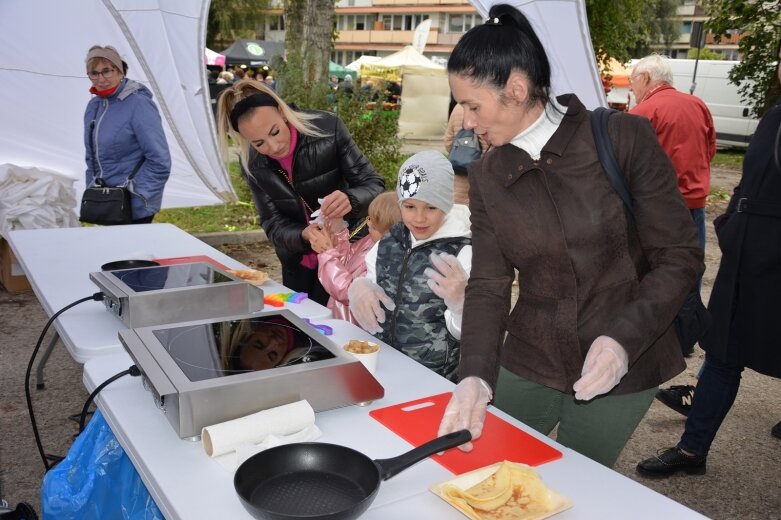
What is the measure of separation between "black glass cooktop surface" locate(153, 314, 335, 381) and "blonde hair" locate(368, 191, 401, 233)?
87 cm

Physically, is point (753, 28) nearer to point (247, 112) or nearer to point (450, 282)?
point (247, 112)

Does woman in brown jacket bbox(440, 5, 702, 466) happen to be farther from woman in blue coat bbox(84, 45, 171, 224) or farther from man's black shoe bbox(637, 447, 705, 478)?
woman in blue coat bbox(84, 45, 171, 224)

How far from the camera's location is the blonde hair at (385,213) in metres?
2.63

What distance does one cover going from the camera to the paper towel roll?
139 centimetres

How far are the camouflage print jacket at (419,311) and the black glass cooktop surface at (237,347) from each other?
502 mm

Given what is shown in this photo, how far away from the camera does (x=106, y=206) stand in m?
4.15

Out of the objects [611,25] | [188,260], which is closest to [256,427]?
[188,260]

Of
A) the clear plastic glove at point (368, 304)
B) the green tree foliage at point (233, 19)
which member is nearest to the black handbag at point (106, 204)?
the clear plastic glove at point (368, 304)

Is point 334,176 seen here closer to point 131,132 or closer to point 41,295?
point 41,295

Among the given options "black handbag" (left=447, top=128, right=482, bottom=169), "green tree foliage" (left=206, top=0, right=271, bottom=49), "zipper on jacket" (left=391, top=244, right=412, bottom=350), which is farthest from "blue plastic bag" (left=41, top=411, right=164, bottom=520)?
"green tree foliage" (left=206, top=0, right=271, bottom=49)

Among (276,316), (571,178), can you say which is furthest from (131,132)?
(571,178)

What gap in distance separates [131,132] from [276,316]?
8.97 feet

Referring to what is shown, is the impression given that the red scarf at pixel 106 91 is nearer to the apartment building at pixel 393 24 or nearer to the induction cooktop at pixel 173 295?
the induction cooktop at pixel 173 295

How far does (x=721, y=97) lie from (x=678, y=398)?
50.1 ft
